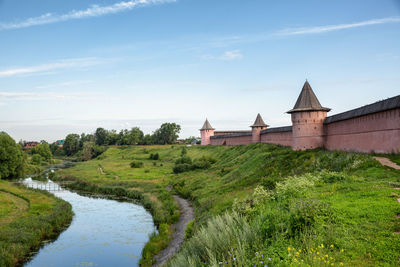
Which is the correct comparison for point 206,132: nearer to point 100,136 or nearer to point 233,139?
point 233,139

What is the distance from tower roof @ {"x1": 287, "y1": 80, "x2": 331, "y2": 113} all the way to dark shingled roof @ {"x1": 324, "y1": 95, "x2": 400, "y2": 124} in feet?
5.42

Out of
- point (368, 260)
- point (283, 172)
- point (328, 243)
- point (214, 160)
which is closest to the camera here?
point (368, 260)

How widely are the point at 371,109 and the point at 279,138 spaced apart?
50.5 ft

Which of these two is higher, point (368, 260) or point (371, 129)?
point (371, 129)

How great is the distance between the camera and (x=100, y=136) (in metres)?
119

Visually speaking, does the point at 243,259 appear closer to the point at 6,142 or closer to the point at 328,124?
the point at 328,124

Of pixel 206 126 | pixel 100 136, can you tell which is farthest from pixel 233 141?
pixel 100 136

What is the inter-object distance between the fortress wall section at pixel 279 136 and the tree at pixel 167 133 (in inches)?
2667

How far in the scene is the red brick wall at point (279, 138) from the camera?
2894 cm

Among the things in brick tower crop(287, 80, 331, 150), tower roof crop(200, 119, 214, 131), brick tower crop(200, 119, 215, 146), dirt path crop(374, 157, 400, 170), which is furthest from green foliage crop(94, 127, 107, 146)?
dirt path crop(374, 157, 400, 170)

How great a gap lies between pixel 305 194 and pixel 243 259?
4.57 meters

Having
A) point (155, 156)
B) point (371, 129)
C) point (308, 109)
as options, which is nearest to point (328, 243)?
point (371, 129)

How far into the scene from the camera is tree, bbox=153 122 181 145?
10338 cm

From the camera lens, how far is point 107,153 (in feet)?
266
